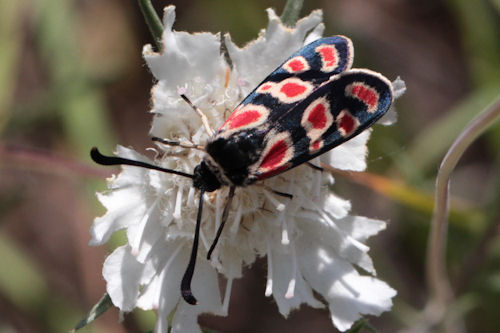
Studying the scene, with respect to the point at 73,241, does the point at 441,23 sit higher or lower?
higher

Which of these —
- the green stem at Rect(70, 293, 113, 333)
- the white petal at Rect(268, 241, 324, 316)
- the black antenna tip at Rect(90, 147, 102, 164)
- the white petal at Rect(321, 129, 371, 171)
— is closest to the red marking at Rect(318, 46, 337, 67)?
the white petal at Rect(321, 129, 371, 171)

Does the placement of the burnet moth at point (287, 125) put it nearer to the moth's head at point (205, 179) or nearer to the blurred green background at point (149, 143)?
the moth's head at point (205, 179)

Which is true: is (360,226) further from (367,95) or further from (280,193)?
(367,95)

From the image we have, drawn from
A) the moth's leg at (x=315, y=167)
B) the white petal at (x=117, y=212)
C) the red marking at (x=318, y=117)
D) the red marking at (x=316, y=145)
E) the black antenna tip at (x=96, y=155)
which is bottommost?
the moth's leg at (x=315, y=167)

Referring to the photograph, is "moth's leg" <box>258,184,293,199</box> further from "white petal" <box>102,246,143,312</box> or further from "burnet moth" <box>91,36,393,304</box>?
"white petal" <box>102,246,143,312</box>

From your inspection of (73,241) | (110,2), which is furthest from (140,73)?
(73,241)

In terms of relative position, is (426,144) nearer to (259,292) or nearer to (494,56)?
(494,56)

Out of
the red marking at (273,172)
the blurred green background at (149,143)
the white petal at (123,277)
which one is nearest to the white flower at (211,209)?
the white petal at (123,277)
